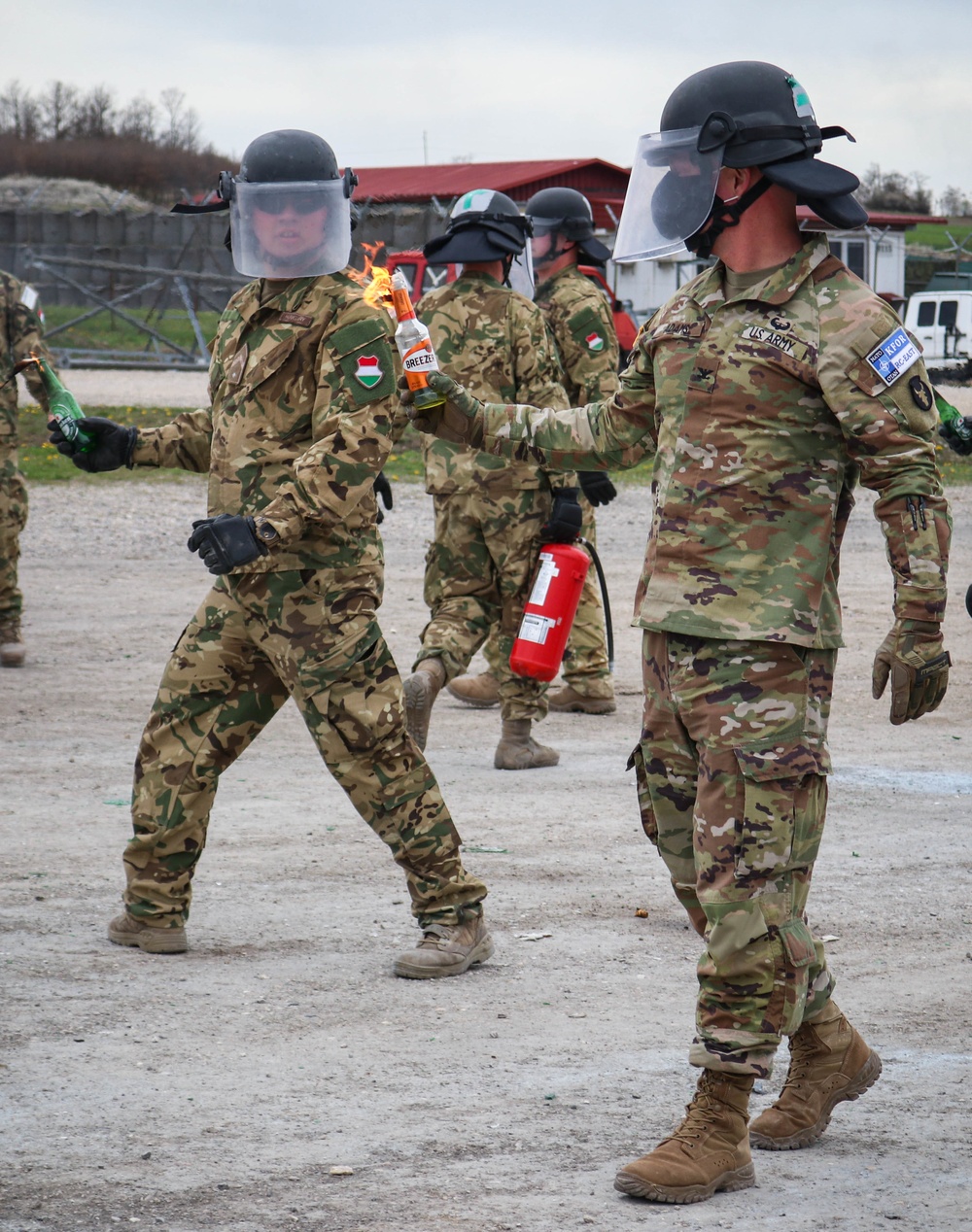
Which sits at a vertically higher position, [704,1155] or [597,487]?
[597,487]

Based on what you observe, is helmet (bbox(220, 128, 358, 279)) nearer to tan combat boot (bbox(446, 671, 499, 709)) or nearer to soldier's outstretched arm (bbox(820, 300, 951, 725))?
soldier's outstretched arm (bbox(820, 300, 951, 725))

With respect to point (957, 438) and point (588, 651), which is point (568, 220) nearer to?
point (588, 651)

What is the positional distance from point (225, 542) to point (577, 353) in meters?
3.97

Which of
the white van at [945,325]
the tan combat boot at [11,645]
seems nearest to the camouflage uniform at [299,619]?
the tan combat boot at [11,645]

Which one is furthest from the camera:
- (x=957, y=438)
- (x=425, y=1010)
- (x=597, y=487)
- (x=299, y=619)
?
(x=597, y=487)

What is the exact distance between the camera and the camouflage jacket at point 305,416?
430 cm

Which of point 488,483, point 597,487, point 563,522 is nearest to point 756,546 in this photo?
point 563,522

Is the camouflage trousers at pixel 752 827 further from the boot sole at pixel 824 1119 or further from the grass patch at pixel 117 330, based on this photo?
the grass patch at pixel 117 330

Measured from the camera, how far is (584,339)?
780 cm

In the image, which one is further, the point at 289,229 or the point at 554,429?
the point at 289,229

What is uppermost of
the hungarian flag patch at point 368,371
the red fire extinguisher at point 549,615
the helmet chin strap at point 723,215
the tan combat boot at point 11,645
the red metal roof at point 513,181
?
the red metal roof at point 513,181

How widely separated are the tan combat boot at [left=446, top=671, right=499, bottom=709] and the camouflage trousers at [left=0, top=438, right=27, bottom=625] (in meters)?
A: 2.51

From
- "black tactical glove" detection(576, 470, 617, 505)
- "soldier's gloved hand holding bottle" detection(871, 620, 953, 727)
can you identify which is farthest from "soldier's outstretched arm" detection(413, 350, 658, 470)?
"black tactical glove" detection(576, 470, 617, 505)

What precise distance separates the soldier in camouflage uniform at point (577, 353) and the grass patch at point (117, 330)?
2174cm
